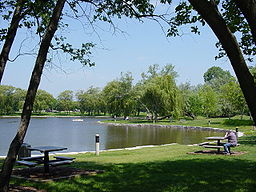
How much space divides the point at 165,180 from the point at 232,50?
11.6 feet

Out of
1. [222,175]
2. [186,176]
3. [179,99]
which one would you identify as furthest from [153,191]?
[179,99]

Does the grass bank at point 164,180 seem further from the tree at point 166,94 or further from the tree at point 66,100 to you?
the tree at point 66,100

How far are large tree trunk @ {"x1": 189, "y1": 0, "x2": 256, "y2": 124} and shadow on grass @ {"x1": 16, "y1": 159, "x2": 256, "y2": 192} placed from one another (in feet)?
8.56

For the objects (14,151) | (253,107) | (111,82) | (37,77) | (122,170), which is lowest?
(122,170)

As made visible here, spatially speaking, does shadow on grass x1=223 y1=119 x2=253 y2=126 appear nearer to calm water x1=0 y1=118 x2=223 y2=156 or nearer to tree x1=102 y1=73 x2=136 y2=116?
calm water x1=0 y1=118 x2=223 y2=156

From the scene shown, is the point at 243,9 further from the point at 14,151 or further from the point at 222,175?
the point at 222,175

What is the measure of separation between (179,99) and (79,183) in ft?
131

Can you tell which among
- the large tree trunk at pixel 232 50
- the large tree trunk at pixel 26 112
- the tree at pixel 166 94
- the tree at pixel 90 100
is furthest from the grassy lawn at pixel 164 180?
the tree at pixel 90 100

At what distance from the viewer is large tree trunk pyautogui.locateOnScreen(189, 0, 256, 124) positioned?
308cm

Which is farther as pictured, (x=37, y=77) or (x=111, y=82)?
(x=111, y=82)

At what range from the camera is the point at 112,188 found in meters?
5.33

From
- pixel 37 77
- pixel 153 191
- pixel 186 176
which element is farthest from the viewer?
pixel 186 176

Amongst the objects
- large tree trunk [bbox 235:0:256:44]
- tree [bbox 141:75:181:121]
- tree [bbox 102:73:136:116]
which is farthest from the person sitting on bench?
tree [bbox 102:73:136:116]

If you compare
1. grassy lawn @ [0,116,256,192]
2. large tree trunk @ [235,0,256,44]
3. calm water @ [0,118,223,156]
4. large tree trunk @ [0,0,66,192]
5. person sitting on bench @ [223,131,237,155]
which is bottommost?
calm water @ [0,118,223,156]
